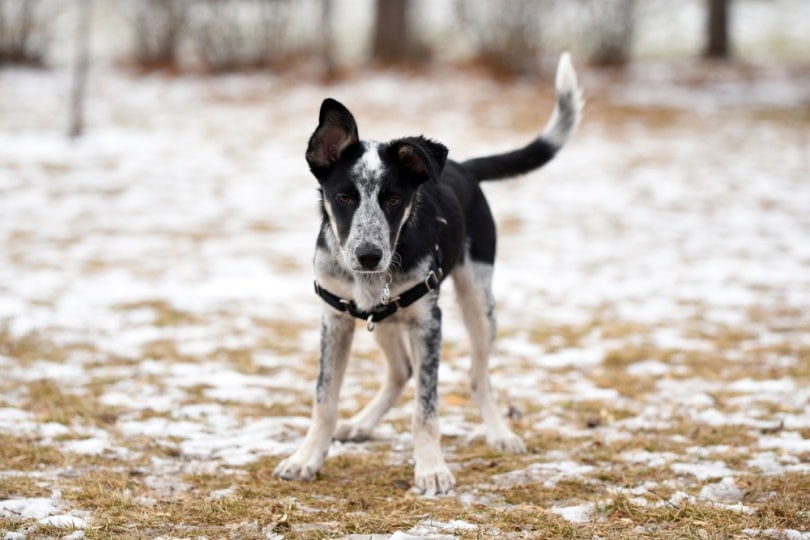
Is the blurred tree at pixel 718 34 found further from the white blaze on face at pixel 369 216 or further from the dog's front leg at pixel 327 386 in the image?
the white blaze on face at pixel 369 216

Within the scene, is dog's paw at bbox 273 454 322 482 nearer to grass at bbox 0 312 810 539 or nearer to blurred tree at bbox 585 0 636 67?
grass at bbox 0 312 810 539

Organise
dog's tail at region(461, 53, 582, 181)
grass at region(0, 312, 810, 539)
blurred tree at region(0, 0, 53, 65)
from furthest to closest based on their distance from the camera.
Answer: blurred tree at region(0, 0, 53, 65)
dog's tail at region(461, 53, 582, 181)
grass at region(0, 312, 810, 539)

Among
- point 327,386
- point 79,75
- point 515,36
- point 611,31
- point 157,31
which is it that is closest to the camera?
point 327,386

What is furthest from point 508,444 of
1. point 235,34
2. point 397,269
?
point 235,34

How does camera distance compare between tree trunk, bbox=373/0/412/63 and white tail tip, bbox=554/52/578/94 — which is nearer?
white tail tip, bbox=554/52/578/94

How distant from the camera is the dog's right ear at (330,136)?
3824 millimetres

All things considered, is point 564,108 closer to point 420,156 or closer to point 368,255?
point 420,156

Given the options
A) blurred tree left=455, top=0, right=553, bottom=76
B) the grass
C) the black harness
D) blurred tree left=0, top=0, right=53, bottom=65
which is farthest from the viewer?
blurred tree left=0, top=0, right=53, bottom=65

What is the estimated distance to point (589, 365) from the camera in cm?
622

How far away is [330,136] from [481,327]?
1.43 metres

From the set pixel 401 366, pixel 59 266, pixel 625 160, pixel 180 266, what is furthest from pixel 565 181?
pixel 401 366

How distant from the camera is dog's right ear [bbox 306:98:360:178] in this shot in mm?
3824

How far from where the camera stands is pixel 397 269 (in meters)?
4.08

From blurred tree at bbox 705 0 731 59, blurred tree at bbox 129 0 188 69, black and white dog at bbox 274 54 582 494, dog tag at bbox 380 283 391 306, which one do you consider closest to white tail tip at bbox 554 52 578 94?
black and white dog at bbox 274 54 582 494
